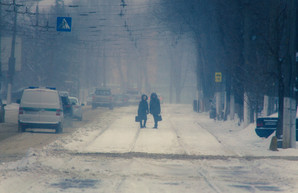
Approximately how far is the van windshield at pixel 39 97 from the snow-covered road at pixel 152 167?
2.34 metres

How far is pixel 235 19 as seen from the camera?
29.1 metres

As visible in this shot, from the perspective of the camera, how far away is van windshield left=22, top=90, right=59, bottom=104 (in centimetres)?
2141

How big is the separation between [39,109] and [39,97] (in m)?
0.51

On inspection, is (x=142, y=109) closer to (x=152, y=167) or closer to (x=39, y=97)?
(x=39, y=97)

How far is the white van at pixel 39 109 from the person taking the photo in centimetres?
2138

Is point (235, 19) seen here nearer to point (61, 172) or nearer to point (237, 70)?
point (237, 70)

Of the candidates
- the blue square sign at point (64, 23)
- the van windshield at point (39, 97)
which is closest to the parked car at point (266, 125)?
the van windshield at point (39, 97)

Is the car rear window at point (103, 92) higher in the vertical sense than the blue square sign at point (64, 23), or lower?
lower

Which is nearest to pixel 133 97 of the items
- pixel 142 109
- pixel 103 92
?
pixel 103 92

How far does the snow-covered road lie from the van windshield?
2342mm

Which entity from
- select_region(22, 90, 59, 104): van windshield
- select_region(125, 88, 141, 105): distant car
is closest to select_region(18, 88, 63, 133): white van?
select_region(22, 90, 59, 104): van windshield

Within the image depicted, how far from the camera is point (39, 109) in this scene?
21.4 metres

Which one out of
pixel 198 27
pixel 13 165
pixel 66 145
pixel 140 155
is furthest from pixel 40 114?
pixel 198 27

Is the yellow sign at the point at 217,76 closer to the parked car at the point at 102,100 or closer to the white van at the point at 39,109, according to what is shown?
the white van at the point at 39,109
